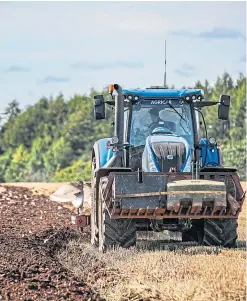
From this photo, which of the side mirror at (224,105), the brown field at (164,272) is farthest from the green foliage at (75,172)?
the brown field at (164,272)

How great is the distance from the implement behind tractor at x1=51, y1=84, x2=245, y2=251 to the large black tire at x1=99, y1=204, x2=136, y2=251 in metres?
0.01

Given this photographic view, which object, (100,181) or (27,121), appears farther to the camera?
(27,121)

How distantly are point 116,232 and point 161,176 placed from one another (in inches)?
40.9

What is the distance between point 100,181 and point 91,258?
1.40 m

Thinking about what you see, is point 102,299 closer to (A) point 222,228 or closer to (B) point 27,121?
(A) point 222,228

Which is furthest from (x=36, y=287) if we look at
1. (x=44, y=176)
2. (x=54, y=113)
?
(x=54, y=113)

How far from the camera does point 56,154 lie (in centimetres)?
7475

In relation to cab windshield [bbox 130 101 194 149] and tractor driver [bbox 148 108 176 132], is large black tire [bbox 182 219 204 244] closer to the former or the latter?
cab windshield [bbox 130 101 194 149]

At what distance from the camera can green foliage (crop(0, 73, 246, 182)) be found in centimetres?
6544

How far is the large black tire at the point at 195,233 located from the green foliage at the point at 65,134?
1448 inches

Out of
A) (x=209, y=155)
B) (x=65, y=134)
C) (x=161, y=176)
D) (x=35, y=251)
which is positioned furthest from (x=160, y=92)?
(x=65, y=134)

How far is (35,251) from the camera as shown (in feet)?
45.3

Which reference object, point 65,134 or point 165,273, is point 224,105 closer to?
point 165,273

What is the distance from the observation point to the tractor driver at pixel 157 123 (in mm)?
14766
